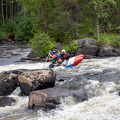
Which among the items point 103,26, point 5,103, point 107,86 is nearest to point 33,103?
point 5,103

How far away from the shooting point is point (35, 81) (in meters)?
8.20

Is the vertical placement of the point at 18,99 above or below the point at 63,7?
below

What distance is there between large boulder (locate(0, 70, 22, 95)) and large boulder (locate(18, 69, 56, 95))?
0.63 metres

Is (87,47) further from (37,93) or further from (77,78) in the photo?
(37,93)

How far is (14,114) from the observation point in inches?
260

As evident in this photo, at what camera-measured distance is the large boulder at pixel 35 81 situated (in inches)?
321

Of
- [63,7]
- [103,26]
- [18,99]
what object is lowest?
[18,99]

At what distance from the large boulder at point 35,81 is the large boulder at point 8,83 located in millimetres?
633

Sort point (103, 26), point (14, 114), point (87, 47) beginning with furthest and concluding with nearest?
1. point (103, 26)
2. point (87, 47)
3. point (14, 114)

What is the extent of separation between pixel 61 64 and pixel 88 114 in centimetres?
727

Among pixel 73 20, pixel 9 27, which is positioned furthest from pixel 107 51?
pixel 9 27

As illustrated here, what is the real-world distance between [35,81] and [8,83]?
138 cm

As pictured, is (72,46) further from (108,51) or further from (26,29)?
(26,29)

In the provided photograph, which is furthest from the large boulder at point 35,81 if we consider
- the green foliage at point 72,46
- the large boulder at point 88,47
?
the large boulder at point 88,47
